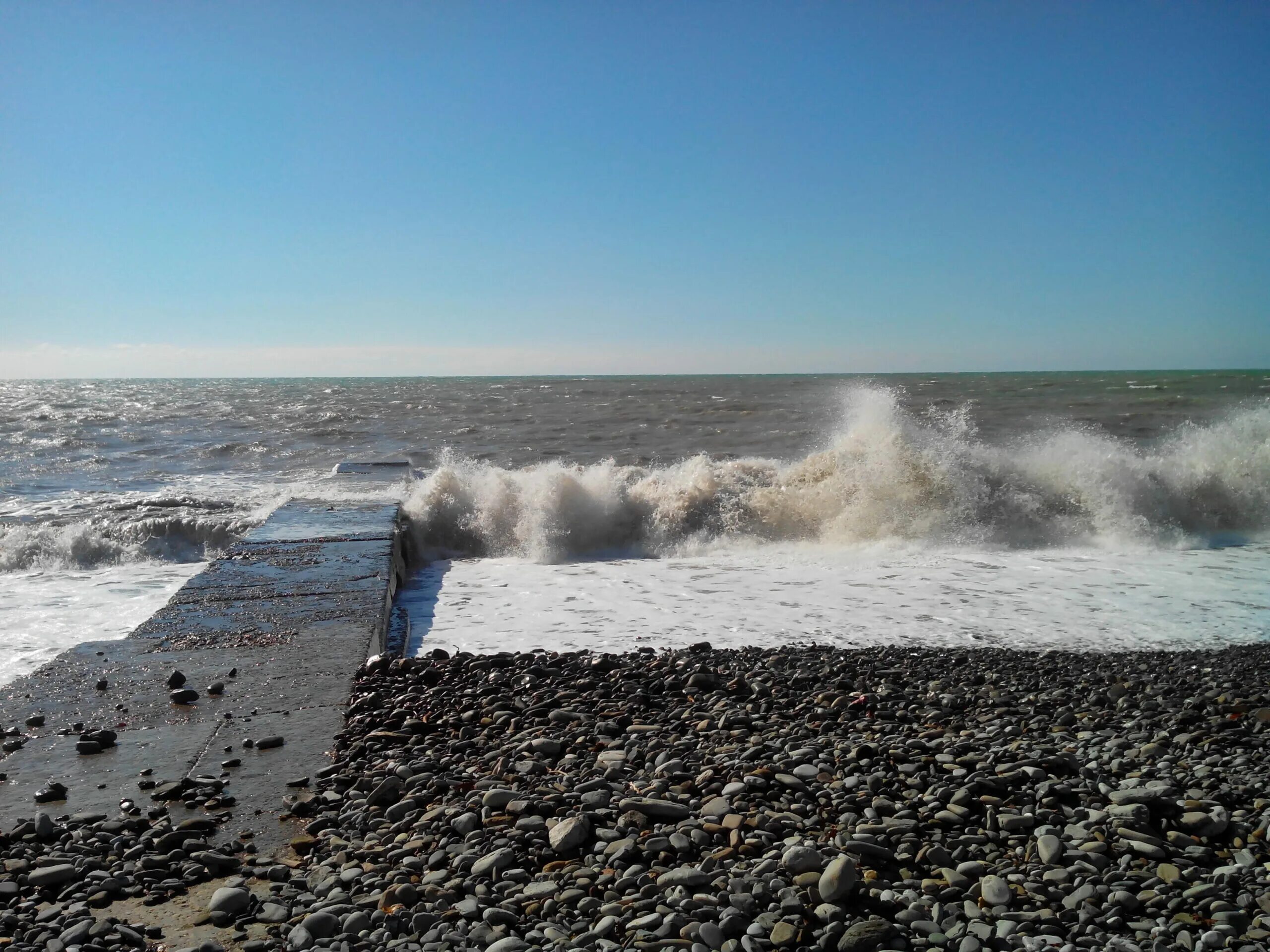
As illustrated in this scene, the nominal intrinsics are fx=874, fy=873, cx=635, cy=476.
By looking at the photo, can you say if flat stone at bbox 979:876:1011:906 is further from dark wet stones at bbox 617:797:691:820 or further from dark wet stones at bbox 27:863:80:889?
dark wet stones at bbox 27:863:80:889

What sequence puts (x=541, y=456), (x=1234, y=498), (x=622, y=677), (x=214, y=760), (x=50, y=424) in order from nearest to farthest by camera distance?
(x=214, y=760) < (x=622, y=677) < (x=1234, y=498) < (x=541, y=456) < (x=50, y=424)

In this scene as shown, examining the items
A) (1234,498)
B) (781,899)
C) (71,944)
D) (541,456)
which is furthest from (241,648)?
(541,456)

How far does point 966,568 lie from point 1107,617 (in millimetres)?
1908

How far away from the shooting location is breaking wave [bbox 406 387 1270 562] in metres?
9.99

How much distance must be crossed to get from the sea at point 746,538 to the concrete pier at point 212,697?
2.90 feet

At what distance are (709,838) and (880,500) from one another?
832cm

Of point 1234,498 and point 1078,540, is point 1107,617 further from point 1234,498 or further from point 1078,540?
point 1234,498

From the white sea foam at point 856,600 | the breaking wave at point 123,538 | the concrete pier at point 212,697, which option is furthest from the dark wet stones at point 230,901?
the breaking wave at point 123,538

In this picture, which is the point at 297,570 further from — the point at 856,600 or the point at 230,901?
the point at 230,901

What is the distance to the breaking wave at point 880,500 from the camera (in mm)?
9992

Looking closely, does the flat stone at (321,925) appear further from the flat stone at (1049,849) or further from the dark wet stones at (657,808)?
the flat stone at (1049,849)

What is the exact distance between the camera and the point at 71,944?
7.16 feet

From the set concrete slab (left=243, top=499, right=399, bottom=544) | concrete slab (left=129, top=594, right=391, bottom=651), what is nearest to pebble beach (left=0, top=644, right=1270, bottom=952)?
concrete slab (left=129, top=594, right=391, bottom=651)

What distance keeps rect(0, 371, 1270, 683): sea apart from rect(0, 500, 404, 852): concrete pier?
88 centimetres
